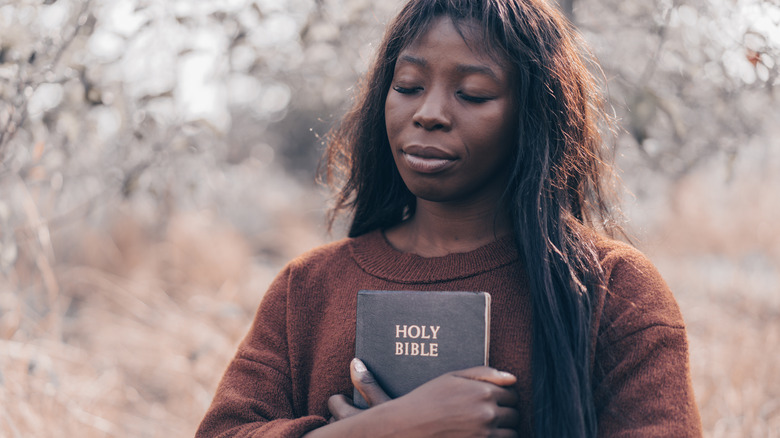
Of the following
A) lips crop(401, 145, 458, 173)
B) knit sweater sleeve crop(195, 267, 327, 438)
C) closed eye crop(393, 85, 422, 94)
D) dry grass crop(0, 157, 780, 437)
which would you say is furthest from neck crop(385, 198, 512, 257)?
dry grass crop(0, 157, 780, 437)

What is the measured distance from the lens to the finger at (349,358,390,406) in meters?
1.44

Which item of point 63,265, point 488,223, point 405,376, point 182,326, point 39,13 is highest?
point 39,13

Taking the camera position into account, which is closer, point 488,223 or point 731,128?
point 488,223

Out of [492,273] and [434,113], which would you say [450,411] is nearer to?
[492,273]

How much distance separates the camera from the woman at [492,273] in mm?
1379

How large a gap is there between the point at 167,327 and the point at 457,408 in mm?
3254

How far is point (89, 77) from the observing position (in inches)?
97.5

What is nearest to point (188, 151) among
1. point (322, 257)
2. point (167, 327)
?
point (167, 327)

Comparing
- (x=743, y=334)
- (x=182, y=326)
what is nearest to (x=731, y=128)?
(x=743, y=334)

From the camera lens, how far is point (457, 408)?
132 cm

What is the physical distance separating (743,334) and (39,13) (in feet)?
12.8

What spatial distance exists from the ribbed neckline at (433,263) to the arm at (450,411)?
1.07 feet

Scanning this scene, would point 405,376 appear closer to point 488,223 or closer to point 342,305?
point 342,305

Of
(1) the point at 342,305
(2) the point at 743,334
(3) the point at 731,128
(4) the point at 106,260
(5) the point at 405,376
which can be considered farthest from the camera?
(4) the point at 106,260
